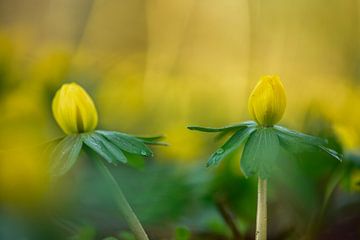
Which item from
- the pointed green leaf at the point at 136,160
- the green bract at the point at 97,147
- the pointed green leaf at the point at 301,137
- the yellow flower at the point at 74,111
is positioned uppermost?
the pointed green leaf at the point at 301,137

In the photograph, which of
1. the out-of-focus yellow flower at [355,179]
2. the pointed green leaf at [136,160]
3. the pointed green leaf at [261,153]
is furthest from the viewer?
the out-of-focus yellow flower at [355,179]

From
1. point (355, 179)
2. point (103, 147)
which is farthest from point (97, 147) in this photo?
point (355, 179)

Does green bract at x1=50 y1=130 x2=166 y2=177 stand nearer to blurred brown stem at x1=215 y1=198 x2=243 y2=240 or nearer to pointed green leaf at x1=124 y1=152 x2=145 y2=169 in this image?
pointed green leaf at x1=124 y1=152 x2=145 y2=169

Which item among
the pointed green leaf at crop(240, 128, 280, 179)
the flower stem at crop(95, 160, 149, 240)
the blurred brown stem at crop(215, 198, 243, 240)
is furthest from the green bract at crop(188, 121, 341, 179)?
the blurred brown stem at crop(215, 198, 243, 240)

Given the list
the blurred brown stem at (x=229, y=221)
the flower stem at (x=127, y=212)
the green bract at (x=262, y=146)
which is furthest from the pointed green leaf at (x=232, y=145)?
the blurred brown stem at (x=229, y=221)

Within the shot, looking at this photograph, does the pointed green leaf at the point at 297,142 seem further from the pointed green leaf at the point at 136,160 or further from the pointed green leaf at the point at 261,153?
the pointed green leaf at the point at 136,160

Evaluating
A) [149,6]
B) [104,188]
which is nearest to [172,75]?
[149,6]
